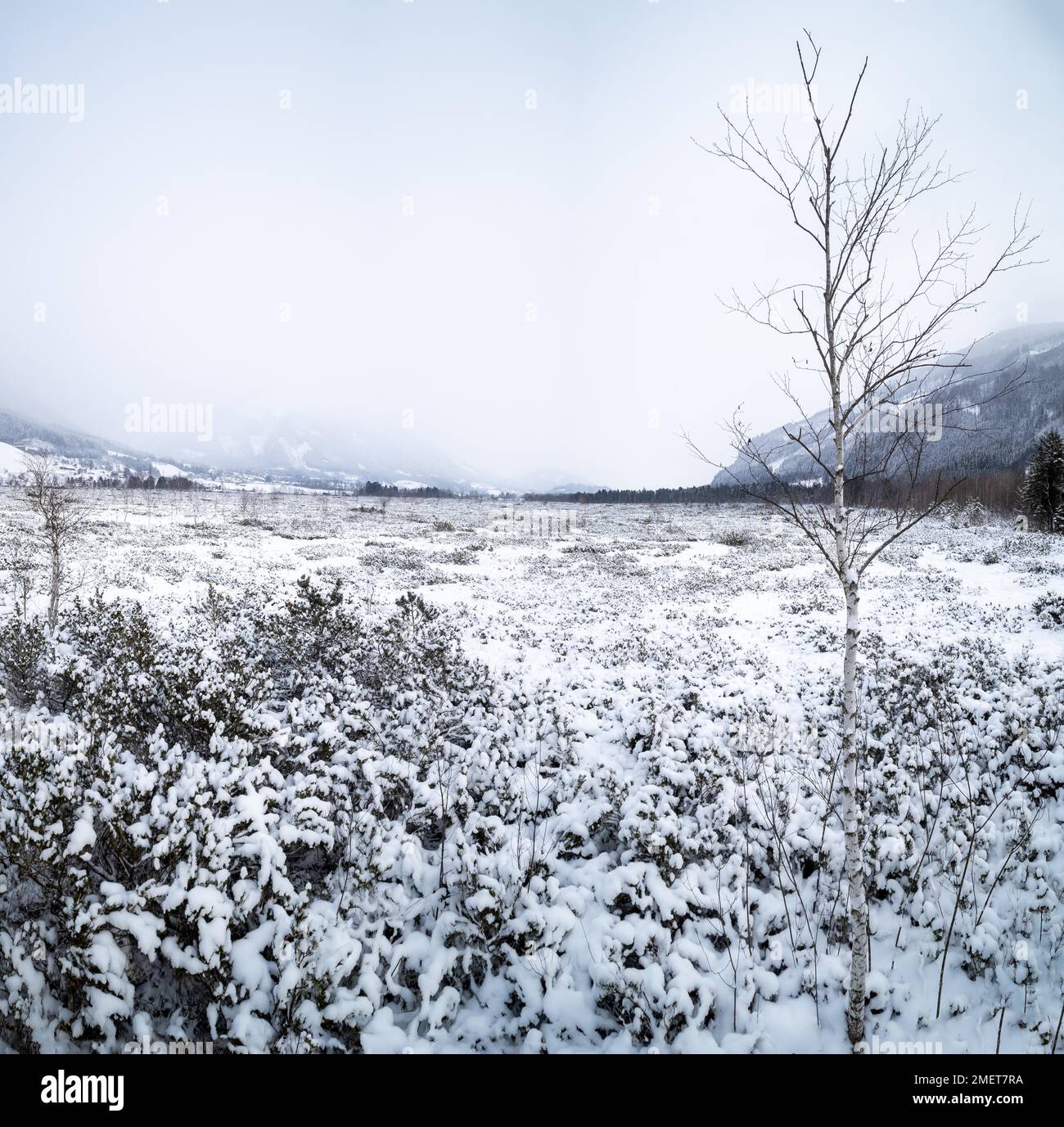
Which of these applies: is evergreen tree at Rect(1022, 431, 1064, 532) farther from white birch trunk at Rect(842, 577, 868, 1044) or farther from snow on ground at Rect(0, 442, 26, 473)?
snow on ground at Rect(0, 442, 26, 473)

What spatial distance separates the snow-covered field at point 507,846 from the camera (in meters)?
3.60

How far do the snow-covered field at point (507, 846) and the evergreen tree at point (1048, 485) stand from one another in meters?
34.0

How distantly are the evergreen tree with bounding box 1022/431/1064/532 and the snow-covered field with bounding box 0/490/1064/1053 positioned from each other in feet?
111

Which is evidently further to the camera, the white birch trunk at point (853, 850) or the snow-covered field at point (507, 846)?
the snow-covered field at point (507, 846)

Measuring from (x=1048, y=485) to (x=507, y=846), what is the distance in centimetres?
4796

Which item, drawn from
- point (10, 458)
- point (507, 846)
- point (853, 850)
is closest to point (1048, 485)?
point (853, 850)

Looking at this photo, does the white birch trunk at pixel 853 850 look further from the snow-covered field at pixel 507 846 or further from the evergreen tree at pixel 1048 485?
the evergreen tree at pixel 1048 485

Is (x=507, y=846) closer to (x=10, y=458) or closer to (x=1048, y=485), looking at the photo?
(x=1048, y=485)

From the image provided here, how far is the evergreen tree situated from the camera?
3447 cm

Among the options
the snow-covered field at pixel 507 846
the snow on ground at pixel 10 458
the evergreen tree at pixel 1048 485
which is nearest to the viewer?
the snow-covered field at pixel 507 846

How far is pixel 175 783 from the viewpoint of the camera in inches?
197

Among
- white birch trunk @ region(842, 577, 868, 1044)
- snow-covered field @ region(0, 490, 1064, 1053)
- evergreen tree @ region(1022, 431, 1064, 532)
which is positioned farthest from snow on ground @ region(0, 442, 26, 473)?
evergreen tree @ region(1022, 431, 1064, 532)

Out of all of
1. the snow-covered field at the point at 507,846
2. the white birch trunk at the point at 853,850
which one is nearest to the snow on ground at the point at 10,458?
the snow-covered field at the point at 507,846

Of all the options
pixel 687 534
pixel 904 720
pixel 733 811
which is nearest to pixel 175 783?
pixel 733 811
